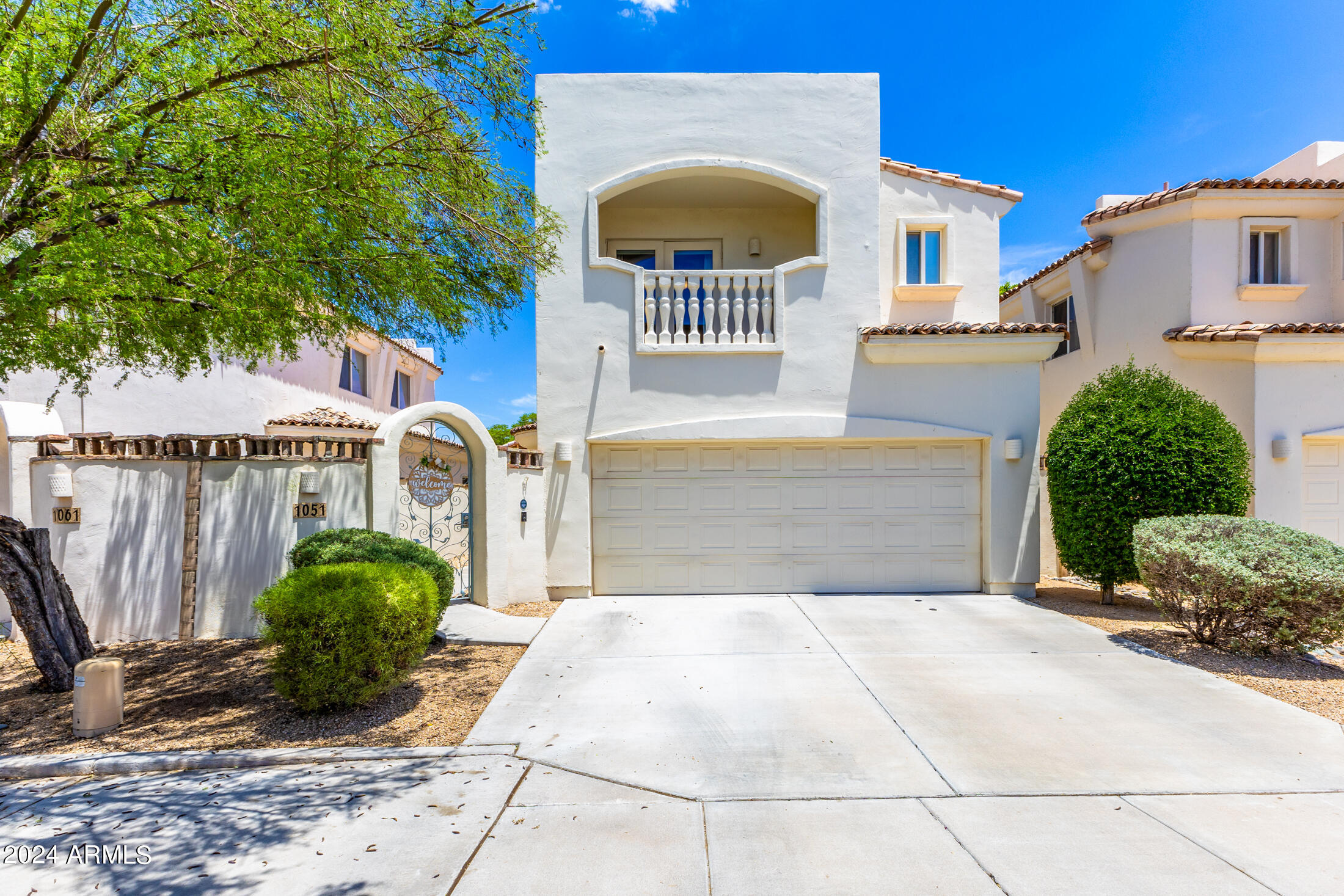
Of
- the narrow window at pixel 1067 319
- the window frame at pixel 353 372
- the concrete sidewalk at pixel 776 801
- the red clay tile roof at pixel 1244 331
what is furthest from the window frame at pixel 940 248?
the window frame at pixel 353 372

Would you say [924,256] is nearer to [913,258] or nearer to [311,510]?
[913,258]

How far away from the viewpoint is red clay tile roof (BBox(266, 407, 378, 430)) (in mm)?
11742

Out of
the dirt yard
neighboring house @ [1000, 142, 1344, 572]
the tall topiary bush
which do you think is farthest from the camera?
neighboring house @ [1000, 142, 1344, 572]

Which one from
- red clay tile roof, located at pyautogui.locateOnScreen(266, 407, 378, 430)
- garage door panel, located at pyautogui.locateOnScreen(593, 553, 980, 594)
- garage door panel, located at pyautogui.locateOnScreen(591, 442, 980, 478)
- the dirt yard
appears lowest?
the dirt yard

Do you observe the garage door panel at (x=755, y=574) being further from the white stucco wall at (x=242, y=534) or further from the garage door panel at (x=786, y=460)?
the white stucco wall at (x=242, y=534)

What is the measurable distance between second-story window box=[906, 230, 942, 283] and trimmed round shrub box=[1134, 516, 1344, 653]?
5.01 metres

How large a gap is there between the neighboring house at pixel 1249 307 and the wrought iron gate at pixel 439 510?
8.88 m

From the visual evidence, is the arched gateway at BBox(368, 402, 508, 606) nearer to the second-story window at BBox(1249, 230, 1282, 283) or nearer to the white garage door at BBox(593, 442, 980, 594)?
the white garage door at BBox(593, 442, 980, 594)

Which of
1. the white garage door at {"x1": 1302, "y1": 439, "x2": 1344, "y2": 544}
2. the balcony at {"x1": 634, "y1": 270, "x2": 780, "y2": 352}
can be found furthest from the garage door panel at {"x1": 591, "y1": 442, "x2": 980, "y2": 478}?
the white garage door at {"x1": 1302, "y1": 439, "x2": 1344, "y2": 544}

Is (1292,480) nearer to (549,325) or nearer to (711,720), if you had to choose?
(711,720)

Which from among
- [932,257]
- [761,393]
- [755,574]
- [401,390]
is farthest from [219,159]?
[401,390]

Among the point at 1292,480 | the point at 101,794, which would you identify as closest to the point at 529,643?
the point at 101,794

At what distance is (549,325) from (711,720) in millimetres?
6124

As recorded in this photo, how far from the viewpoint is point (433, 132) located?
4766mm
